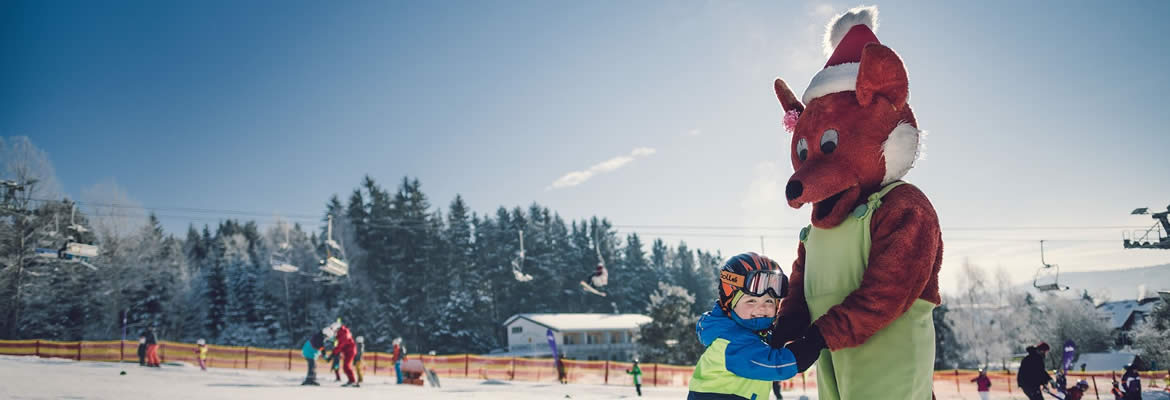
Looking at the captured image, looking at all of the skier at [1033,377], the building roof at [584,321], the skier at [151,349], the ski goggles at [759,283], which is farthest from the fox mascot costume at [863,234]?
the building roof at [584,321]

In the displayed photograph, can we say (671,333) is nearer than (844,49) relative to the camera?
No

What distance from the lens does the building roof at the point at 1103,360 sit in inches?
1676

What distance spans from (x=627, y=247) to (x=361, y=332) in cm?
2872

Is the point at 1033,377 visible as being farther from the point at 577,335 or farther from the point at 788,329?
the point at 577,335

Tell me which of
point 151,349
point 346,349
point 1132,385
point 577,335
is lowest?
point 577,335

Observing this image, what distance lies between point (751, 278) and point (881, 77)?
1118mm

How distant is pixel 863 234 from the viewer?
2949mm

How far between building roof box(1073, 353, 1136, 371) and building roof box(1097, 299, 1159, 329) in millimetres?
11140

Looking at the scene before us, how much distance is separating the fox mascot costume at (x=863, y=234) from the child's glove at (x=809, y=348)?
0.04 ft

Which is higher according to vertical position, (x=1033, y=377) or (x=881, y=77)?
(x=881, y=77)

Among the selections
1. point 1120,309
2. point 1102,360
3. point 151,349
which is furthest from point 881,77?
point 1120,309

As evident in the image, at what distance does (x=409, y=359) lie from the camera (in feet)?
63.2

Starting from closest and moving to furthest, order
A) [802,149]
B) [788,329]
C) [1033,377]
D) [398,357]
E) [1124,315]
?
[788,329]
[802,149]
[1033,377]
[398,357]
[1124,315]

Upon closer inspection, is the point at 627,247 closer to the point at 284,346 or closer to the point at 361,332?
the point at 361,332
